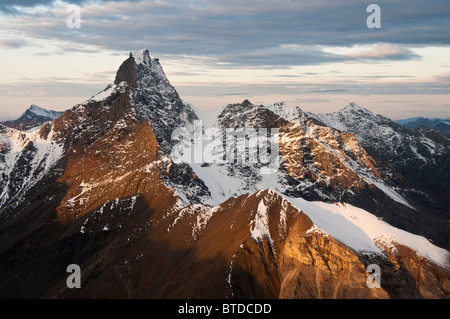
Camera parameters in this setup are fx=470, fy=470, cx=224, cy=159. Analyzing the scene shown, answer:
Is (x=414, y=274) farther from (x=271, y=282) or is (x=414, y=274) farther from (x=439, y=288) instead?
(x=271, y=282)
